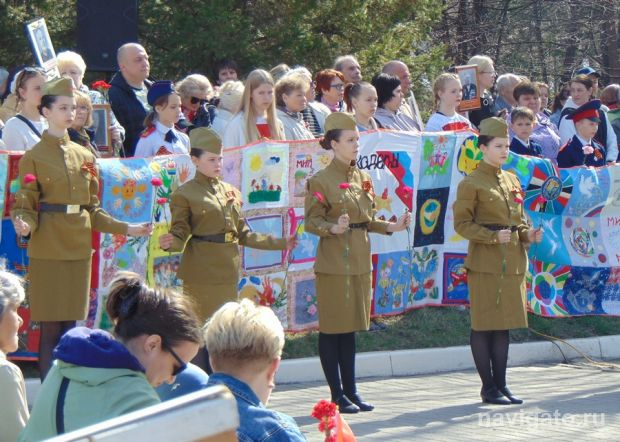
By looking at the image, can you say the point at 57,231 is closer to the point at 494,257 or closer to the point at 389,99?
the point at 494,257

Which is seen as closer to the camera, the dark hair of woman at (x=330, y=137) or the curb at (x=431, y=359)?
the dark hair of woman at (x=330, y=137)

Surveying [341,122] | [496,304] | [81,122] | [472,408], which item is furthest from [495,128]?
[81,122]

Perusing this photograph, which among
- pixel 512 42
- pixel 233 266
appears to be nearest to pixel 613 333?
pixel 233 266

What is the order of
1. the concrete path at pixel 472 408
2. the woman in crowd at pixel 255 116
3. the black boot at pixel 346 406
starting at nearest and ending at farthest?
the concrete path at pixel 472 408, the black boot at pixel 346 406, the woman in crowd at pixel 255 116

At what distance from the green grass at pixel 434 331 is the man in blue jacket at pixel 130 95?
2.24m

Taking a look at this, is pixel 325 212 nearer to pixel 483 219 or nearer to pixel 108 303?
pixel 483 219

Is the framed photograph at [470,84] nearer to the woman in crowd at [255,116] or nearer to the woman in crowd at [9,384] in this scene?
the woman in crowd at [255,116]

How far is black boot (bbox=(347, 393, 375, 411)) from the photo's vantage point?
25.9 feet

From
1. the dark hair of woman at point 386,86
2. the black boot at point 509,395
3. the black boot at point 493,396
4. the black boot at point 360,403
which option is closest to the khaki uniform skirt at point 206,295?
the black boot at point 360,403

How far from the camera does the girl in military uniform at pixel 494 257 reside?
8211 millimetres

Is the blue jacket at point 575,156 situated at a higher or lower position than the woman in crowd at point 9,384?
higher

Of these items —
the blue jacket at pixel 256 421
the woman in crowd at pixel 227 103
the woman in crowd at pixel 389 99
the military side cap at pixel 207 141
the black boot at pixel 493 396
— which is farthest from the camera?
the woman in crowd at pixel 389 99

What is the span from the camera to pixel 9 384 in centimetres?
376

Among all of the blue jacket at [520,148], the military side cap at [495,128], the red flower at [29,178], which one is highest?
the blue jacket at [520,148]
